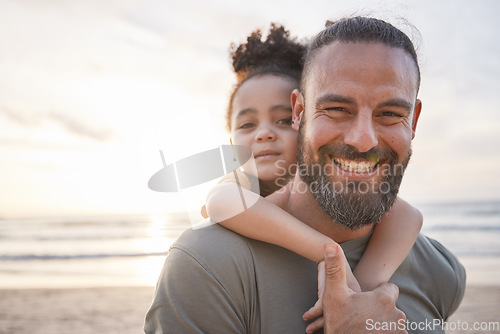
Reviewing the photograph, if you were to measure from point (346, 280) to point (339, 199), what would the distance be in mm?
406

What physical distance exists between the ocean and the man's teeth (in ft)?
27.7

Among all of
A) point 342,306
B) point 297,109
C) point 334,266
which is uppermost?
point 297,109

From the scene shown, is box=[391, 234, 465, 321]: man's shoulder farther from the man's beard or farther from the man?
the man's beard

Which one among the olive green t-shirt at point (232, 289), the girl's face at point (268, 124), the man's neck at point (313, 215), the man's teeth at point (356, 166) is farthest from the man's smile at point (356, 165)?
the girl's face at point (268, 124)

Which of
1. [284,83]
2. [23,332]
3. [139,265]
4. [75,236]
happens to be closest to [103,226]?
[75,236]

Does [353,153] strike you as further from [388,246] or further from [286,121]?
[286,121]

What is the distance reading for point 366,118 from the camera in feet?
6.99

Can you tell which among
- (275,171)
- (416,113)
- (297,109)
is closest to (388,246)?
(416,113)

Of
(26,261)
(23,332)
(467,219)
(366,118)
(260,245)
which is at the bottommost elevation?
(467,219)

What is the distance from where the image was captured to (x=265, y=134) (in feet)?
10.1

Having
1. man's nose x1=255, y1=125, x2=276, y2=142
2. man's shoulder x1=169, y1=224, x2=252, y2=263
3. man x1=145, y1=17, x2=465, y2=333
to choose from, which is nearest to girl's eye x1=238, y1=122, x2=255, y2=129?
man's nose x1=255, y1=125, x2=276, y2=142

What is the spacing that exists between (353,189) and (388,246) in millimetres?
364

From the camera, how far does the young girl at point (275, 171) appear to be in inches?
81.3

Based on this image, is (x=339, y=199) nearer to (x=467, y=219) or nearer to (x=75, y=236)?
(x=75, y=236)
